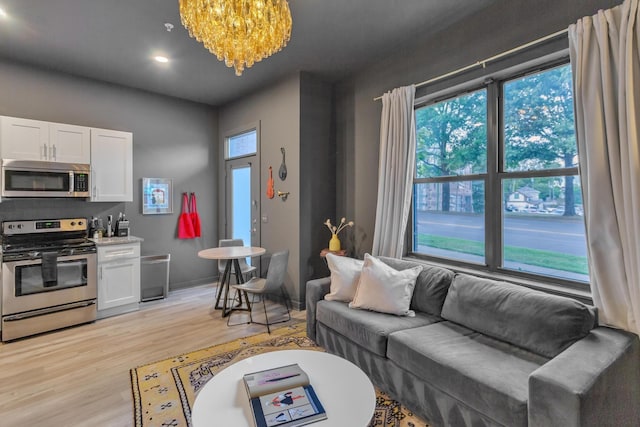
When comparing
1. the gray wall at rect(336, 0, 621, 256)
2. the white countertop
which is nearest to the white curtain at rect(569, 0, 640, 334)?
the gray wall at rect(336, 0, 621, 256)

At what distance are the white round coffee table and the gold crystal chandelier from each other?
197 centimetres

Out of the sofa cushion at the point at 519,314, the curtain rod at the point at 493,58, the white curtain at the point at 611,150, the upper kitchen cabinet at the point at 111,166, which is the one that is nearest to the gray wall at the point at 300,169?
the curtain rod at the point at 493,58

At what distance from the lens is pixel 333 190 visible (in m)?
4.31

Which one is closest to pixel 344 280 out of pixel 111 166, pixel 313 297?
pixel 313 297

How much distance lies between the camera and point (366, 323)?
95.2 inches

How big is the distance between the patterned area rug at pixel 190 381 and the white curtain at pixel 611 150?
1386 millimetres

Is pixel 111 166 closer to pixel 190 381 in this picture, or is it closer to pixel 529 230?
pixel 190 381

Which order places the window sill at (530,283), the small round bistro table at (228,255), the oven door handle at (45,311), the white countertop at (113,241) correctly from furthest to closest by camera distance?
the white countertop at (113,241) < the small round bistro table at (228,255) < the oven door handle at (45,311) < the window sill at (530,283)

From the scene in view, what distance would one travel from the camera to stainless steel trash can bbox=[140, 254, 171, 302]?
438 cm

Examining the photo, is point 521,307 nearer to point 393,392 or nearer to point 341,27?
point 393,392

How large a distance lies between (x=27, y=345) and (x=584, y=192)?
4790 millimetres

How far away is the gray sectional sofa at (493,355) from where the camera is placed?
146 centimetres

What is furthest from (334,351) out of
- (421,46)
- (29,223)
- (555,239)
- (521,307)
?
(29,223)

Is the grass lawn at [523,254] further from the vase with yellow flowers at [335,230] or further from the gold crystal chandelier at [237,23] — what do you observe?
the gold crystal chandelier at [237,23]
